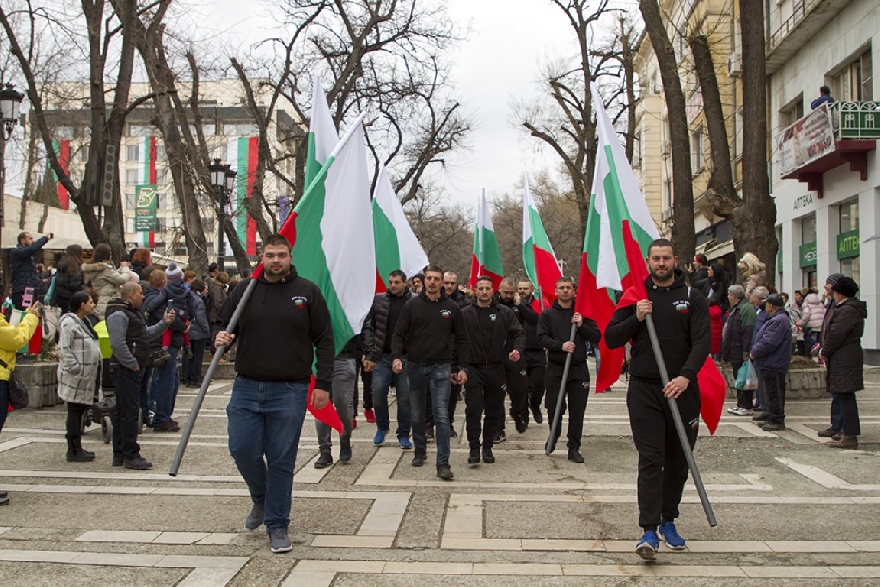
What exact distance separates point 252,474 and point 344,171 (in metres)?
2.60

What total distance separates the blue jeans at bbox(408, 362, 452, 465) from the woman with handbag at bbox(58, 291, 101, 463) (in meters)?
3.13

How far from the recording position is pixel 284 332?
5711 millimetres

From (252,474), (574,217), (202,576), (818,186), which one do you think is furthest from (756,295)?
(574,217)

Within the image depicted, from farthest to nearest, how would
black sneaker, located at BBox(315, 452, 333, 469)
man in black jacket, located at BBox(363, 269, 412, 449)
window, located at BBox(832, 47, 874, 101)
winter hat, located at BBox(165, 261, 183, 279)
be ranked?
window, located at BBox(832, 47, 874, 101) < winter hat, located at BBox(165, 261, 183, 279) < man in black jacket, located at BBox(363, 269, 412, 449) < black sneaker, located at BBox(315, 452, 333, 469)

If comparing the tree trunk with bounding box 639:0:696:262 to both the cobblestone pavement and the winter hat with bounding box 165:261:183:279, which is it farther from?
the winter hat with bounding box 165:261:183:279

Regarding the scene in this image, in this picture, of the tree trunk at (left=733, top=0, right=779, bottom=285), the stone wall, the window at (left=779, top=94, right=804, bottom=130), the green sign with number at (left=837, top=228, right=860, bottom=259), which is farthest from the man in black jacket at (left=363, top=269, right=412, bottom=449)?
the window at (left=779, top=94, right=804, bottom=130)

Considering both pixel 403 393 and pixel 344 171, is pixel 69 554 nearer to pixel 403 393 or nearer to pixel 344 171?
pixel 344 171

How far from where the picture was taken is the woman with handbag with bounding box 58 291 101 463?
811cm

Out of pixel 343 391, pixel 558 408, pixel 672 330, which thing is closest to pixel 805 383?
pixel 558 408

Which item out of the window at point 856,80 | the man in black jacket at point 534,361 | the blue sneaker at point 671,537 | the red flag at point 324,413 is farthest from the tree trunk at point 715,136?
the red flag at point 324,413

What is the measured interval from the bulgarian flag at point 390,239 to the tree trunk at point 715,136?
6.87m

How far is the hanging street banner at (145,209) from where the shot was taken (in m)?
45.6

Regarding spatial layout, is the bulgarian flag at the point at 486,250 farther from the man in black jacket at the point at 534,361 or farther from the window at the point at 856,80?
the window at the point at 856,80

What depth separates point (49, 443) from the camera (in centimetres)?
920
